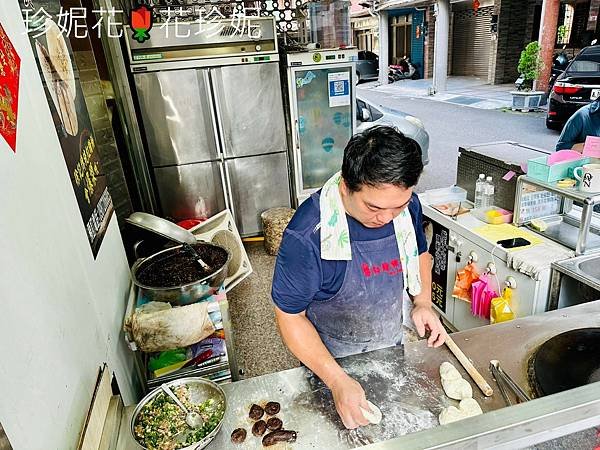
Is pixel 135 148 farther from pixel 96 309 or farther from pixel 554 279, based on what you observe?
pixel 554 279

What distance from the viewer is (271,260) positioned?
14.9 feet

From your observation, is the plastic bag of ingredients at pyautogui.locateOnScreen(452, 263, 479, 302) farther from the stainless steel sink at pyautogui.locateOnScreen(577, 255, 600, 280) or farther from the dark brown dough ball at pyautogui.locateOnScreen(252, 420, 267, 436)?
the dark brown dough ball at pyautogui.locateOnScreen(252, 420, 267, 436)

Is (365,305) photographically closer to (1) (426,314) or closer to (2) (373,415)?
(1) (426,314)

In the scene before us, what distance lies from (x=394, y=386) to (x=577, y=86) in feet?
27.2

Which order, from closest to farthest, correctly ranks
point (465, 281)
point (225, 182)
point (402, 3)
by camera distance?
point (465, 281) < point (225, 182) < point (402, 3)

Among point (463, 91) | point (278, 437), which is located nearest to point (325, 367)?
point (278, 437)

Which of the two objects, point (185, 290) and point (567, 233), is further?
point (567, 233)

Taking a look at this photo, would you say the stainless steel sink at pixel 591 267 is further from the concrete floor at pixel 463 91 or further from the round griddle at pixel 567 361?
the concrete floor at pixel 463 91

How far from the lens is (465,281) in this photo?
264 cm

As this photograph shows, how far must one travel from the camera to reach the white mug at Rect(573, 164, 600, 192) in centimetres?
208

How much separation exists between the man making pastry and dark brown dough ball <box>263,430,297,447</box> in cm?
16

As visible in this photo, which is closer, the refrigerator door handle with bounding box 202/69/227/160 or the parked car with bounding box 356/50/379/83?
the refrigerator door handle with bounding box 202/69/227/160

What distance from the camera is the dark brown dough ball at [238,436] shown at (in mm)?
1244

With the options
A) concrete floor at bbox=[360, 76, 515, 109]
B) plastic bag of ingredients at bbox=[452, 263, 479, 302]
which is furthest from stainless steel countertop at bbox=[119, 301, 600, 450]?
concrete floor at bbox=[360, 76, 515, 109]
